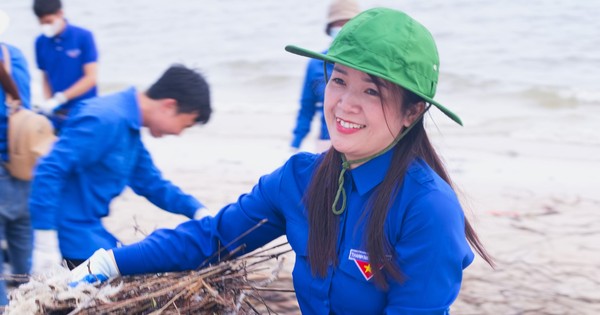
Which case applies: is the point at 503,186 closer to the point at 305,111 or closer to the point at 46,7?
the point at 305,111

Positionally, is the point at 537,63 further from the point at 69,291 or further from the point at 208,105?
the point at 69,291

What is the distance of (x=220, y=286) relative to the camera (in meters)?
2.26

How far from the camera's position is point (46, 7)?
19.4ft

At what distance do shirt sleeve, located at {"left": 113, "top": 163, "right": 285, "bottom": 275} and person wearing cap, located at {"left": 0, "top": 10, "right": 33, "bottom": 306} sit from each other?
1.67m

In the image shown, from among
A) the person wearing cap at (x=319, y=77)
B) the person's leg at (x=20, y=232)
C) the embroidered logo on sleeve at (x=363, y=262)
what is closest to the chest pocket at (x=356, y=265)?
the embroidered logo on sleeve at (x=363, y=262)

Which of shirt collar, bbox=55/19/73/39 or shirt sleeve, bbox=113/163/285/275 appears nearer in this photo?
shirt sleeve, bbox=113/163/285/275

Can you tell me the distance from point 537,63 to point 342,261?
1431cm

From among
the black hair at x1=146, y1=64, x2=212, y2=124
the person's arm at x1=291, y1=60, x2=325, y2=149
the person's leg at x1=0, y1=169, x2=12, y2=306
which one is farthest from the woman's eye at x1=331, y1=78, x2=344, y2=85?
the person's arm at x1=291, y1=60, x2=325, y2=149

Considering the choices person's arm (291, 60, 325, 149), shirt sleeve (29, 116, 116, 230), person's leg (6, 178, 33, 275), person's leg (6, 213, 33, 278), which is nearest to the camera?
shirt sleeve (29, 116, 116, 230)

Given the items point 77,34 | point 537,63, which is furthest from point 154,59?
point 77,34

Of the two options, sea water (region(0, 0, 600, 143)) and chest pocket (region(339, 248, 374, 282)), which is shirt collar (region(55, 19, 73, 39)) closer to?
chest pocket (region(339, 248, 374, 282))

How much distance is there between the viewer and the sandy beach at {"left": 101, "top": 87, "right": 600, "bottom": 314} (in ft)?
16.6

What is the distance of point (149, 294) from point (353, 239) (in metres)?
0.54

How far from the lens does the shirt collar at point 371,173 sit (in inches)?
84.4
